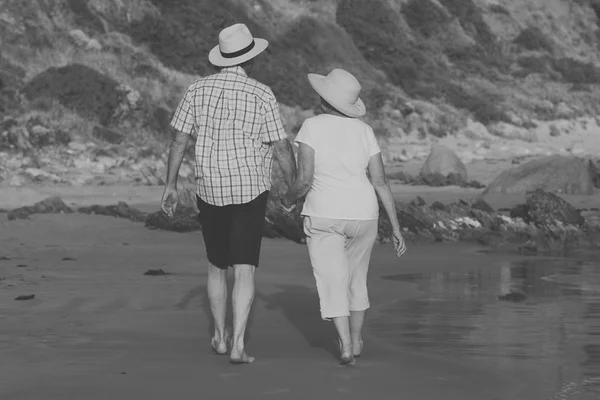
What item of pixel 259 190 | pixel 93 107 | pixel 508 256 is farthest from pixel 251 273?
pixel 93 107

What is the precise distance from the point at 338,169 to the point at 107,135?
2193cm

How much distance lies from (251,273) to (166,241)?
743cm

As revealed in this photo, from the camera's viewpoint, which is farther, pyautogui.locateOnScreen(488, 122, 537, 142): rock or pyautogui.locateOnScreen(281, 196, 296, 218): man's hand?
pyautogui.locateOnScreen(488, 122, 537, 142): rock

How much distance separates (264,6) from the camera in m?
44.2

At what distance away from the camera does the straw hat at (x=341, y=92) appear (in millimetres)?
7285

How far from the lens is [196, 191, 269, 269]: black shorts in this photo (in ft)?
24.0

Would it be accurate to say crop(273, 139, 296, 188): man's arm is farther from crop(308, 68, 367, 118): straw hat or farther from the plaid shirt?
crop(308, 68, 367, 118): straw hat

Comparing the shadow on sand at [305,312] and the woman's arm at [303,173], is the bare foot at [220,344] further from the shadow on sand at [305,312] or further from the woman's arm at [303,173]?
the woman's arm at [303,173]

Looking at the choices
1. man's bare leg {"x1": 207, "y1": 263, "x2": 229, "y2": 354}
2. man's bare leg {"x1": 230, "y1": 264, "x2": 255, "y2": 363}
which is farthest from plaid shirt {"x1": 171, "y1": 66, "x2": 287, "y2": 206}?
man's bare leg {"x1": 207, "y1": 263, "x2": 229, "y2": 354}

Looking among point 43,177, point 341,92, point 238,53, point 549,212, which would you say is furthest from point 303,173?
point 43,177

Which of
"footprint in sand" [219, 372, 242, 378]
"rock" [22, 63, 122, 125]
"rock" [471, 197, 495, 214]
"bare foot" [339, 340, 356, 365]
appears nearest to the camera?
"footprint in sand" [219, 372, 242, 378]

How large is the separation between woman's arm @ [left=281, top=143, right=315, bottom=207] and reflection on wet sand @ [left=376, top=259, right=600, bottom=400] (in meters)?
1.13

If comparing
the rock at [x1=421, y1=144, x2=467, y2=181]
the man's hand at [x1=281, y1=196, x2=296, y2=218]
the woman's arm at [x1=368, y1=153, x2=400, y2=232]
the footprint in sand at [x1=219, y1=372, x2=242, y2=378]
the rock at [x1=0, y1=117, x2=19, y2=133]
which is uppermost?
the rock at [x1=0, y1=117, x2=19, y2=133]

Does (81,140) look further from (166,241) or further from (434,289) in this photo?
(434,289)
